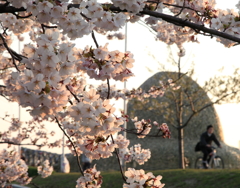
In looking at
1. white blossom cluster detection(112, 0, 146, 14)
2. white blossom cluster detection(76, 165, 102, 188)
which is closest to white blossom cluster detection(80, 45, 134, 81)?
white blossom cluster detection(112, 0, 146, 14)

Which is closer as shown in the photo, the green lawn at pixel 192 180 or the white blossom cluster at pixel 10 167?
the white blossom cluster at pixel 10 167

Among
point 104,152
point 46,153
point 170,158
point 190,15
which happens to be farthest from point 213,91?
point 104,152

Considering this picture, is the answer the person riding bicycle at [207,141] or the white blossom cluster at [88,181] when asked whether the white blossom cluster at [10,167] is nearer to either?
the white blossom cluster at [88,181]

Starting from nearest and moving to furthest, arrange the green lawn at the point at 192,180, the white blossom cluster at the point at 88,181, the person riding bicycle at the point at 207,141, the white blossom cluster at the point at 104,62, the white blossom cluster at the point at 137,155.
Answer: the white blossom cluster at the point at 104,62
the white blossom cluster at the point at 88,181
the white blossom cluster at the point at 137,155
the green lawn at the point at 192,180
the person riding bicycle at the point at 207,141

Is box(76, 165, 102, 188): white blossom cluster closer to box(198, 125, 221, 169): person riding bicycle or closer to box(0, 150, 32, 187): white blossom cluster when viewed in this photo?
box(0, 150, 32, 187): white blossom cluster

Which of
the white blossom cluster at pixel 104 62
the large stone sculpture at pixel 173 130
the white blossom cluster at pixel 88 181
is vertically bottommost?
the white blossom cluster at pixel 88 181

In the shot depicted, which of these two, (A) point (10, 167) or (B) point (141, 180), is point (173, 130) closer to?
(A) point (10, 167)

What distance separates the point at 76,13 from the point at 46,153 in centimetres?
1749

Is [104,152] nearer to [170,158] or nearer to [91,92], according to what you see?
[91,92]

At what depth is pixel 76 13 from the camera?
2107mm

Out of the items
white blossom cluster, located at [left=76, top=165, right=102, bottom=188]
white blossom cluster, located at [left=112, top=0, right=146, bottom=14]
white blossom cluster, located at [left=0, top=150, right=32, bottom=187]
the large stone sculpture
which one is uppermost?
the large stone sculpture

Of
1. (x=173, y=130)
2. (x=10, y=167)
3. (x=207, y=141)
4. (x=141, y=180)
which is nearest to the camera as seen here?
(x=141, y=180)

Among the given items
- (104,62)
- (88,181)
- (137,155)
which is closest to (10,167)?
(137,155)

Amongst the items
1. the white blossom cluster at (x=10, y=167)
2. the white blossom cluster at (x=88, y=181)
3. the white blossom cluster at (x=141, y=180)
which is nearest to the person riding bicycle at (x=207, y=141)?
the white blossom cluster at (x=10, y=167)
